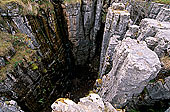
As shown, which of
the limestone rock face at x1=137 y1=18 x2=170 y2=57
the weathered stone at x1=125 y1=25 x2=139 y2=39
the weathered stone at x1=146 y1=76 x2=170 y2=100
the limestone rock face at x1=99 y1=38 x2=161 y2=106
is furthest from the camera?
the weathered stone at x1=125 y1=25 x2=139 y2=39

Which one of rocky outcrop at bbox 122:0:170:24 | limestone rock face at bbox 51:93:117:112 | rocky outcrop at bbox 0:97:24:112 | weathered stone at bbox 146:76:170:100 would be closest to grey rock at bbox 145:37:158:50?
weathered stone at bbox 146:76:170:100

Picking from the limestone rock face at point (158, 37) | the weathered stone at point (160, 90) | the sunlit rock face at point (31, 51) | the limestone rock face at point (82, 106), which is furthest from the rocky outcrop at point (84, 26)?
the limestone rock face at point (82, 106)

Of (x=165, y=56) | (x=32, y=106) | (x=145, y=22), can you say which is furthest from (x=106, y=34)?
(x=32, y=106)

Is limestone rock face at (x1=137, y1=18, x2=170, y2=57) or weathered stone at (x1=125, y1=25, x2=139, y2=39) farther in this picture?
weathered stone at (x1=125, y1=25, x2=139, y2=39)

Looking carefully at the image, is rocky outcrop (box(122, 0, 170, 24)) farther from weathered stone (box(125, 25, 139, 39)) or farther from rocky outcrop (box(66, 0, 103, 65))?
weathered stone (box(125, 25, 139, 39))

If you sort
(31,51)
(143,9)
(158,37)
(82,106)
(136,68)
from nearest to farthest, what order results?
(82,106), (136,68), (158,37), (31,51), (143,9)

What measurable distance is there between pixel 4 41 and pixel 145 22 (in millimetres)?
13620

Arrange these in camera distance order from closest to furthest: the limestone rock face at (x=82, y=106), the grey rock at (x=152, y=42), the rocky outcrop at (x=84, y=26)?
the limestone rock face at (x=82, y=106) → the grey rock at (x=152, y=42) → the rocky outcrop at (x=84, y=26)

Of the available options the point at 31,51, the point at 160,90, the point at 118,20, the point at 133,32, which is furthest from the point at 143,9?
the point at 31,51

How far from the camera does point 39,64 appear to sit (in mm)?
12734

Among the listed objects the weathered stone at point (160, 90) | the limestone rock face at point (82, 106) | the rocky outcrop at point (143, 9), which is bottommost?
the weathered stone at point (160, 90)

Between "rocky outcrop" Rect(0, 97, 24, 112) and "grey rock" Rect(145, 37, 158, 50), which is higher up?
"grey rock" Rect(145, 37, 158, 50)

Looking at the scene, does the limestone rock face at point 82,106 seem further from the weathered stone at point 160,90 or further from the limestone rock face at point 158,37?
the limestone rock face at point 158,37

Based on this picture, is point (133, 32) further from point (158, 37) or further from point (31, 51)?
point (31, 51)
